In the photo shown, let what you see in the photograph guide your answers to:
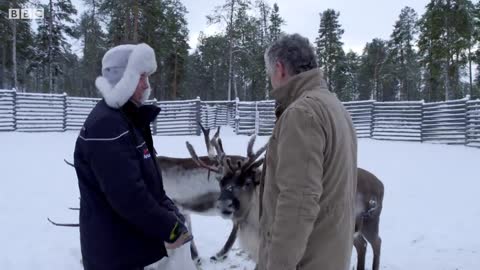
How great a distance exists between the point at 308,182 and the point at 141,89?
1160mm

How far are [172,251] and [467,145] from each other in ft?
51.9

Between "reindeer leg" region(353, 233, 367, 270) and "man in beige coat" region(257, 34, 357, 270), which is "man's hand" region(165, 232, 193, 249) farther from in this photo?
"reindeer leg" region(353, 233, 367, 270)

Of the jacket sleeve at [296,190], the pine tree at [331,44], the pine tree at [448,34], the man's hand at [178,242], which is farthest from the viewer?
the pine tree at [331,44]

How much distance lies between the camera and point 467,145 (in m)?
15.9

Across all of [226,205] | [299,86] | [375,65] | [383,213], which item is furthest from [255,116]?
[375,65]

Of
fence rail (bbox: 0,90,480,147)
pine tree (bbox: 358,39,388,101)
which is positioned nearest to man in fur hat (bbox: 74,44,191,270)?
fence rail (bbox: 0,90,480,147)

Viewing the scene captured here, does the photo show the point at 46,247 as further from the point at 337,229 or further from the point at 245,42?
the point at 245,42

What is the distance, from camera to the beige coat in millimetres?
1878

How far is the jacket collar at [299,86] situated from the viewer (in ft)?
7.02

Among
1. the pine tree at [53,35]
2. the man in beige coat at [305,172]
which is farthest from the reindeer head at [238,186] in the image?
the pine tree at [53,35]

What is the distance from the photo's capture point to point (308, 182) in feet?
6.16

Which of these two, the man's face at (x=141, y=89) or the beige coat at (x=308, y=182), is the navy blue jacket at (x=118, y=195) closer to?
the man's face at (x=141, y=89)

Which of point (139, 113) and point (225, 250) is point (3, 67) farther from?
point (139, 113)

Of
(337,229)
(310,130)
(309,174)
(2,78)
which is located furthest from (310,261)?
(2,78)
